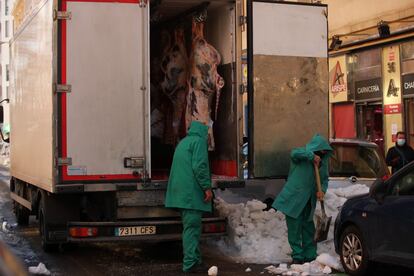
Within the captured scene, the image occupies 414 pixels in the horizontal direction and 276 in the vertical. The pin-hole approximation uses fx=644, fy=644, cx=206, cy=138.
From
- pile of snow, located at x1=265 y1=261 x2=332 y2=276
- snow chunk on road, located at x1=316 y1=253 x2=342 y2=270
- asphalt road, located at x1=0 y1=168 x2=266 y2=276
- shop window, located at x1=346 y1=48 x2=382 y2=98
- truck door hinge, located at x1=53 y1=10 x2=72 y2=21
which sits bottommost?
asphalt road, located at x1=0 y1=168 x2=266 y2=276

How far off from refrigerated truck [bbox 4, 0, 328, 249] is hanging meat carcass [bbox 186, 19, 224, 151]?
0.15 meters

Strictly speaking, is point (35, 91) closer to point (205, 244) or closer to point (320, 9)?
point (205, 244)

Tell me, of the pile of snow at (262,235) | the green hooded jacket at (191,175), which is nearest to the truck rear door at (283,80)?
the pile of snow at (262,235)

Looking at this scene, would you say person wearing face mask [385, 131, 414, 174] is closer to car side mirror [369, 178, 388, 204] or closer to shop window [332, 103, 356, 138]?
shop window [332, 103, 356, 138]

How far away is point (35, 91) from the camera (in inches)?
350

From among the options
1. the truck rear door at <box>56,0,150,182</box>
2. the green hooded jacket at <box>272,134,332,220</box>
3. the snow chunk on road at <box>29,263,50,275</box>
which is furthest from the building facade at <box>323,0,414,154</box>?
the snow chunk on road at <box>29,263,50,275</box>

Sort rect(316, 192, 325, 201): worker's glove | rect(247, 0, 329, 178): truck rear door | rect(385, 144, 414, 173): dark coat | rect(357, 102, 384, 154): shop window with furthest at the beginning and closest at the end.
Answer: rect(357, 102, 384, 154): shop window
rect(385, 144, 414, 173): dark coat
rect(247, 0, 329, 178): truck rear door
rect(316, 192, 325, 201): worker's glove

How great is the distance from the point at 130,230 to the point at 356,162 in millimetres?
4135

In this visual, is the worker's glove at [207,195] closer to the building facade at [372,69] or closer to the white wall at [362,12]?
the building facade at [372,69]

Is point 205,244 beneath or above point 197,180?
beneath

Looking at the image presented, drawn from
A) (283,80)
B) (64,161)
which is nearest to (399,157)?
(283,80)

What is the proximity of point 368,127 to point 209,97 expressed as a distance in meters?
10.5

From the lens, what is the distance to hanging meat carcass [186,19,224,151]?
8.85 meters

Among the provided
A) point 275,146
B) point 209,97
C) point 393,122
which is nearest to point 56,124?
point 209,97
